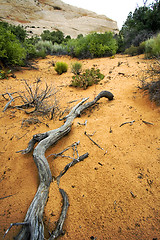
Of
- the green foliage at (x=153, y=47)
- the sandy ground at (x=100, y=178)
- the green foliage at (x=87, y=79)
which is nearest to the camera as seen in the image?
the sandy ground at (x=100, y=178)

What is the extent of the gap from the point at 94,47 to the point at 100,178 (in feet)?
28.5

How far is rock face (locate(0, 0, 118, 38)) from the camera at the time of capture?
→ 1781 centimetres

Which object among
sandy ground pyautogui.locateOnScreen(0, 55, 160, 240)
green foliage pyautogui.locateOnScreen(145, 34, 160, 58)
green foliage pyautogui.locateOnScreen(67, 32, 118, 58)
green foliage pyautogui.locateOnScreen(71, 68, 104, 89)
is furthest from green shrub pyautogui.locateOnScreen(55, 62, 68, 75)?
green foliage pyautogui.locateOnScreen(145, 34, 160, 58)

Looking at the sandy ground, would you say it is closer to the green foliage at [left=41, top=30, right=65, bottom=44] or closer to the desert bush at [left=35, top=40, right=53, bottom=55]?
the desert bush at [left=35, top=40, right=53, bottom=55]

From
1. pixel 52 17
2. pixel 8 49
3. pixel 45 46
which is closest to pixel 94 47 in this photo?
pixel 45 46

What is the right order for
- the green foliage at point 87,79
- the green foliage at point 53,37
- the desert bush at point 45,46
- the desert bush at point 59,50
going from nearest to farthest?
the green foliage at point 87,79 → the desert bush at point 59,50 → the desert bush at point 45,46 → the green foliage at point 53,37

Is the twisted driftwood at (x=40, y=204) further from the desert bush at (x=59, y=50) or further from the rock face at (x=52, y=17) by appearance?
the rock face at (x=52, y=17)

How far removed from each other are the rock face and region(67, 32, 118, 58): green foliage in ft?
36.2

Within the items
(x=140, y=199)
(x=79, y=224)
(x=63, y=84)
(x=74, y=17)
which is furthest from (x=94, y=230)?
(x=74, y=17)

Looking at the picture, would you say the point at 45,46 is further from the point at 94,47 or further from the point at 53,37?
the point at 94,47

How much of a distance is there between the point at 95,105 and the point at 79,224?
7.73ft

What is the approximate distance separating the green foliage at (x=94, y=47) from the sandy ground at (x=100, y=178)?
708cm

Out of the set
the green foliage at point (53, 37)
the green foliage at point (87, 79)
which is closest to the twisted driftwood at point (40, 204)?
the green foliage at point (87, 79)

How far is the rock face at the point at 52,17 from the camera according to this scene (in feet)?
58.4
